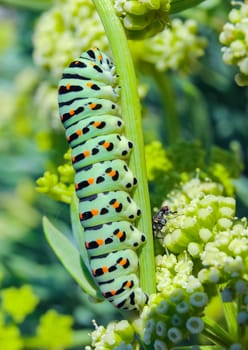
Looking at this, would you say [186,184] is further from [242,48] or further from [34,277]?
[34,277]

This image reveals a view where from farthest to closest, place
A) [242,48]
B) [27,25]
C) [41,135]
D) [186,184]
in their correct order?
[27,25] < [41,135] < [186,184] < [242,48]

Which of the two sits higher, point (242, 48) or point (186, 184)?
point (242, 48)

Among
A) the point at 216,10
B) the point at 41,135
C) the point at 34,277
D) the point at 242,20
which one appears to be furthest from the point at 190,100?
the point at 242,20

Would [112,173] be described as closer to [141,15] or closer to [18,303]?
[141,15]

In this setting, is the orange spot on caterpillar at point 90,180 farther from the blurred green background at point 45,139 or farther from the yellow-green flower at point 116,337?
the blurred green background at point 45,139

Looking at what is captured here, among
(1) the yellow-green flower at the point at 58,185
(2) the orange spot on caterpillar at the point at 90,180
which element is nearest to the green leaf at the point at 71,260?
(1) the yellow-green flower at the point at 58,185

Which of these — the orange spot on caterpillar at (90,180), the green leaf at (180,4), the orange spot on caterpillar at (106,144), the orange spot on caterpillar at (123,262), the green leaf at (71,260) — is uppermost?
the green leaf at (180,4)

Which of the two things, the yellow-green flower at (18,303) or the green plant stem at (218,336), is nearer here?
the green plant stem at (218,336)
